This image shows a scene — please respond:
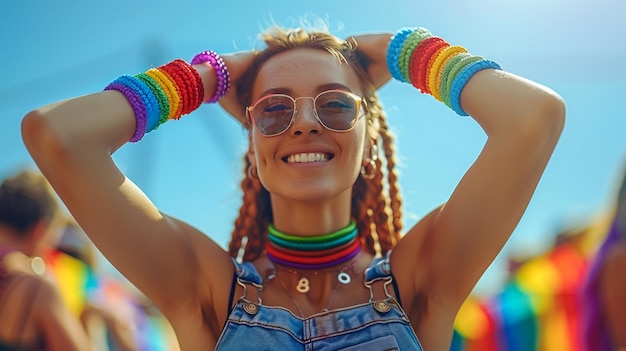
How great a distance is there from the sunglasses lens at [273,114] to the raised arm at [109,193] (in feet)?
1.39

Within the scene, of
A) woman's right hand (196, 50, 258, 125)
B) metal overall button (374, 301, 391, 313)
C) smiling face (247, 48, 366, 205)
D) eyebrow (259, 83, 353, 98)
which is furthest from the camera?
woman's right hand (196, 50, 258, 125)

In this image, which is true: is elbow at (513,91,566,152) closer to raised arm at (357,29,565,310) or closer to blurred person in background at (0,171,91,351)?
raised arm at (357,29,565,310)

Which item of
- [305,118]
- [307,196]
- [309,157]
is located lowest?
[307,196]

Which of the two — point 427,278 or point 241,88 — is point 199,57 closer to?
point 241,88

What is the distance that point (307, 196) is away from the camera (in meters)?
2.10

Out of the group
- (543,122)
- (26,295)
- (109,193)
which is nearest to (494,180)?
(543,122)

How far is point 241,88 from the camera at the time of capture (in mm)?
2557

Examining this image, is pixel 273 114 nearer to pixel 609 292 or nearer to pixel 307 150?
pixel 307 150

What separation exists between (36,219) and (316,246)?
1.70 metres

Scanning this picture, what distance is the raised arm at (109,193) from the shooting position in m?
1.81

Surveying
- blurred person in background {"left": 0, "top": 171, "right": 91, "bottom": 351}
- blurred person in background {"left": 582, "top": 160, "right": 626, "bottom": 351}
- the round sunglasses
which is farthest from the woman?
blurred person in background {"left": 0, "top": 171, "right": 91, "bottom": 351}

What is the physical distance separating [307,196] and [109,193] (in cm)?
63

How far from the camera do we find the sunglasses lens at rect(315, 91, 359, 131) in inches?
84.7

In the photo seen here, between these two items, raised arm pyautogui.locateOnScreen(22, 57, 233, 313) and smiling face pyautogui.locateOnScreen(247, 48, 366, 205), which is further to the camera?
smiling face pyautogui.locateOnScreen(247, 48, 366, 205)
